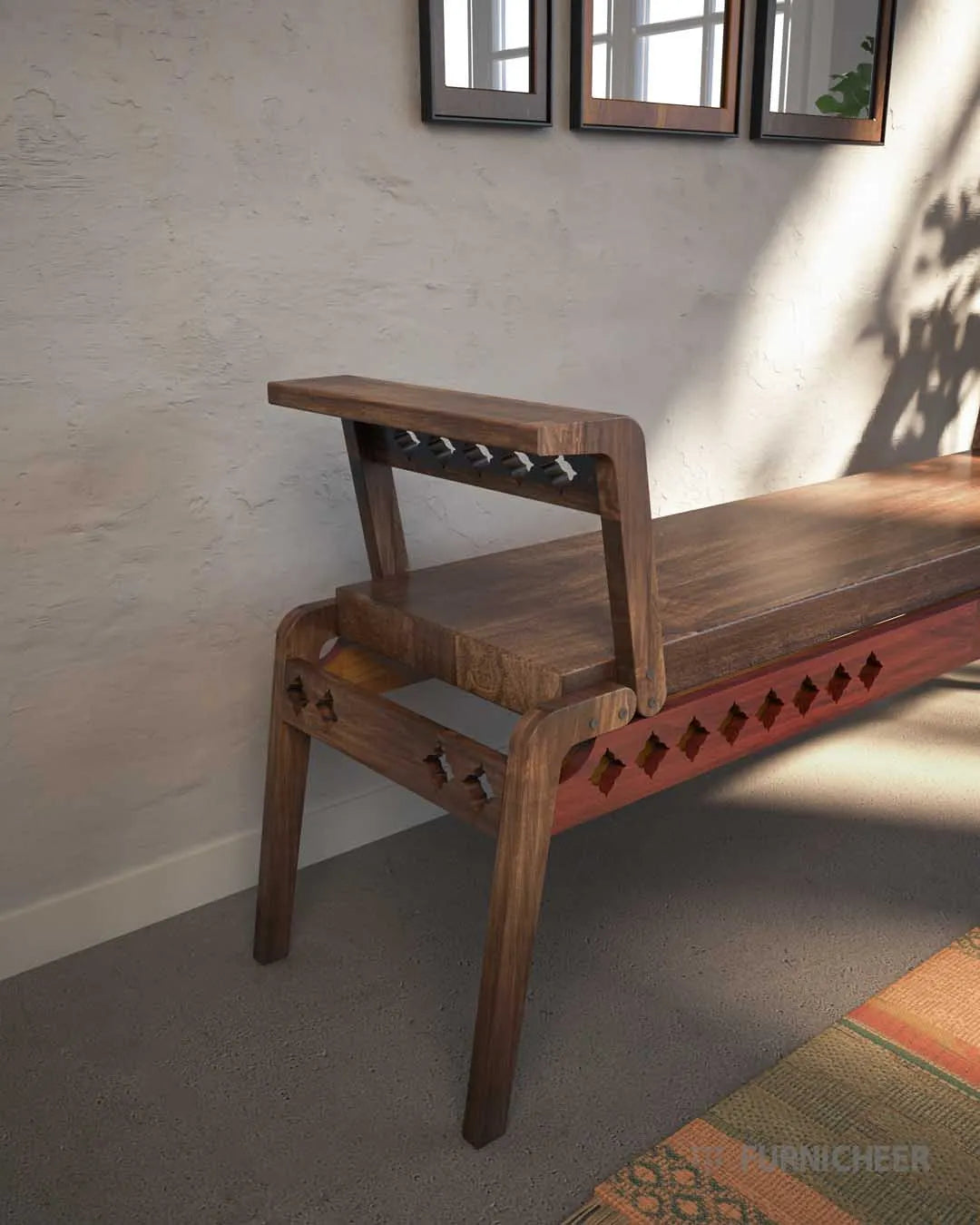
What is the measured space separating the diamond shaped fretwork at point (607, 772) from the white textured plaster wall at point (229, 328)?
79 centimetres

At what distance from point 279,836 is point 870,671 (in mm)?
971

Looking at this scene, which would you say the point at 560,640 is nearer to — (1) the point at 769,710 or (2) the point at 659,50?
(1) the point at 769,710

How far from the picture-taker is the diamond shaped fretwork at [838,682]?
1.82 metres

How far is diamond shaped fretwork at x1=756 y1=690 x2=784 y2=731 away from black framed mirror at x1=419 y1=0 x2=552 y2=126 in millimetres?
1147

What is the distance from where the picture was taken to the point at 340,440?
6.99 feet

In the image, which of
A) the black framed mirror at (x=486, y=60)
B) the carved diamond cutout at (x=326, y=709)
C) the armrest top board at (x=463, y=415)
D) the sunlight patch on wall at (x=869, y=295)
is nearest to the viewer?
the armrest top board at (x=463, y=415)

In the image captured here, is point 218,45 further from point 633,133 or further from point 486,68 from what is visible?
point 633,133

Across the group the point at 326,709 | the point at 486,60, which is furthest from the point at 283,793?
the point at 486,60

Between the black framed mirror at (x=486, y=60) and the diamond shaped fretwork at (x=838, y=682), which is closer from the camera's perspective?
the diamond shaped fretwork at (x=838, y=682)

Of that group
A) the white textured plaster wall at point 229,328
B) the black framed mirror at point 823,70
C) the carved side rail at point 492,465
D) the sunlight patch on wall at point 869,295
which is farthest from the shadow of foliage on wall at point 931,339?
the carved side rail at point 492,465

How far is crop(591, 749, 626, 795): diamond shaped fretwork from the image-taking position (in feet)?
5.09

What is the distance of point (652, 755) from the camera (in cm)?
161

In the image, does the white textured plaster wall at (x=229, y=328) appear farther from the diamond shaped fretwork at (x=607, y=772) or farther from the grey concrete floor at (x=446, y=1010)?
the diamond shaped fretwork at (x=607, y=772)

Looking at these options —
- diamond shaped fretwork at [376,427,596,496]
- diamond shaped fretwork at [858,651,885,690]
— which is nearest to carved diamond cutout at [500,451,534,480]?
diamond shaped fretwork at [376,427,596,496]
